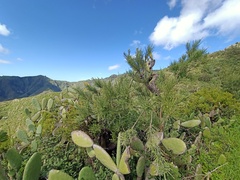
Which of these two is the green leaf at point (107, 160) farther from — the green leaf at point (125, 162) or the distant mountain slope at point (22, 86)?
the distant mountain slope at point (22, 86)

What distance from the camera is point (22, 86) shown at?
154250mm

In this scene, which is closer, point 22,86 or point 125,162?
point 125,162

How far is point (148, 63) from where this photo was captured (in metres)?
2.27

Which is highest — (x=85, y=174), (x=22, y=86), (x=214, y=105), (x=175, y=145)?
(x=22, y=86)

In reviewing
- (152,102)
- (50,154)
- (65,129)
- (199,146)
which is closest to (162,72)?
(152,102)

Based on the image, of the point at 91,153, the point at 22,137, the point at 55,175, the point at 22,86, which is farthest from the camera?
the point at 22,86

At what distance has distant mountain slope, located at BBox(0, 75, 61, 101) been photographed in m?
135

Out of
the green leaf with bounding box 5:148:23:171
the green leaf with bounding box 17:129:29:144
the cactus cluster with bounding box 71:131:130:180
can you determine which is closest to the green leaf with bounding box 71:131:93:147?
the cactus cluster with bounding box 71:131:130:180

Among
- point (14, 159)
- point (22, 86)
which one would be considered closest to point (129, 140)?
point (14, 159)

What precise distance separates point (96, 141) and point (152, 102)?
68 centimetres

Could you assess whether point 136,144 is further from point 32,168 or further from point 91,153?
point 32,168

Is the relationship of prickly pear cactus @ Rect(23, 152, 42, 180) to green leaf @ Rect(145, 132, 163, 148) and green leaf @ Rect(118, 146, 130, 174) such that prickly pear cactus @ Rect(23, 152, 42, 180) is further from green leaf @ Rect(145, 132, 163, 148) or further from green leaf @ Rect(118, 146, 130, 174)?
green leaf @ Rect(145, 132, 163, 148)

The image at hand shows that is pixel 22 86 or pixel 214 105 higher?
pixel 22 86

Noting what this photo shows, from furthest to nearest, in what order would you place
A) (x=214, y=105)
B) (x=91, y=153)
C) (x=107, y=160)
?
(x=214, y=105) < (x=91, y=153) < (x=107, y=160)
